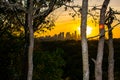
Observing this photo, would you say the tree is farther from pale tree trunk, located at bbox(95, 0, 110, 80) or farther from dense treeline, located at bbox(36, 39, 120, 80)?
dense treeline, located at bbox(36, 39, 120, 80)

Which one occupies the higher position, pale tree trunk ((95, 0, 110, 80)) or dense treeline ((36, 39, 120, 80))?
pale tree trunk ((95, 0, 110, 80))

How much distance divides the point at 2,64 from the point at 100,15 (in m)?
25.5

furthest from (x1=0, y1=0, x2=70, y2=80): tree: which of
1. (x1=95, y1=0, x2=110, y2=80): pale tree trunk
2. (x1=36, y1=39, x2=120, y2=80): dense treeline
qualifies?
(x1=36, y1=39, x2=120, y2=80): dense treeline

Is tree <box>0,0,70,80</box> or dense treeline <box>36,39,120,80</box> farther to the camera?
dense treeline <box>36,39,120,80</box>

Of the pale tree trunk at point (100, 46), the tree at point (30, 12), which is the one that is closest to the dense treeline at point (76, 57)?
the tree at point (30, 12)

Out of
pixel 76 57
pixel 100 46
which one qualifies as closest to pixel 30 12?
pixel 100 46

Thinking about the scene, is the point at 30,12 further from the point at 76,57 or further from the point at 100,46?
the point at 76,57

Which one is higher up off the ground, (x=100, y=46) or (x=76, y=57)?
(x=100, y=46)

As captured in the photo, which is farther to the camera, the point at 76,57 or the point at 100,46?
the point at 76,57

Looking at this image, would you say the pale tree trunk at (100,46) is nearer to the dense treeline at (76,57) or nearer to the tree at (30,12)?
the tree at (30,12)

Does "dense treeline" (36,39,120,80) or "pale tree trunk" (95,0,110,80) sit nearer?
"pale tree trunk" (95,0,110,80)

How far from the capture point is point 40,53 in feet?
190

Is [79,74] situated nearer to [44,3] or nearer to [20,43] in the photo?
[20,43]

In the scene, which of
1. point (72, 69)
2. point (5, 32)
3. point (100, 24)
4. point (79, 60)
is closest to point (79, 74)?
point (72, 69)
